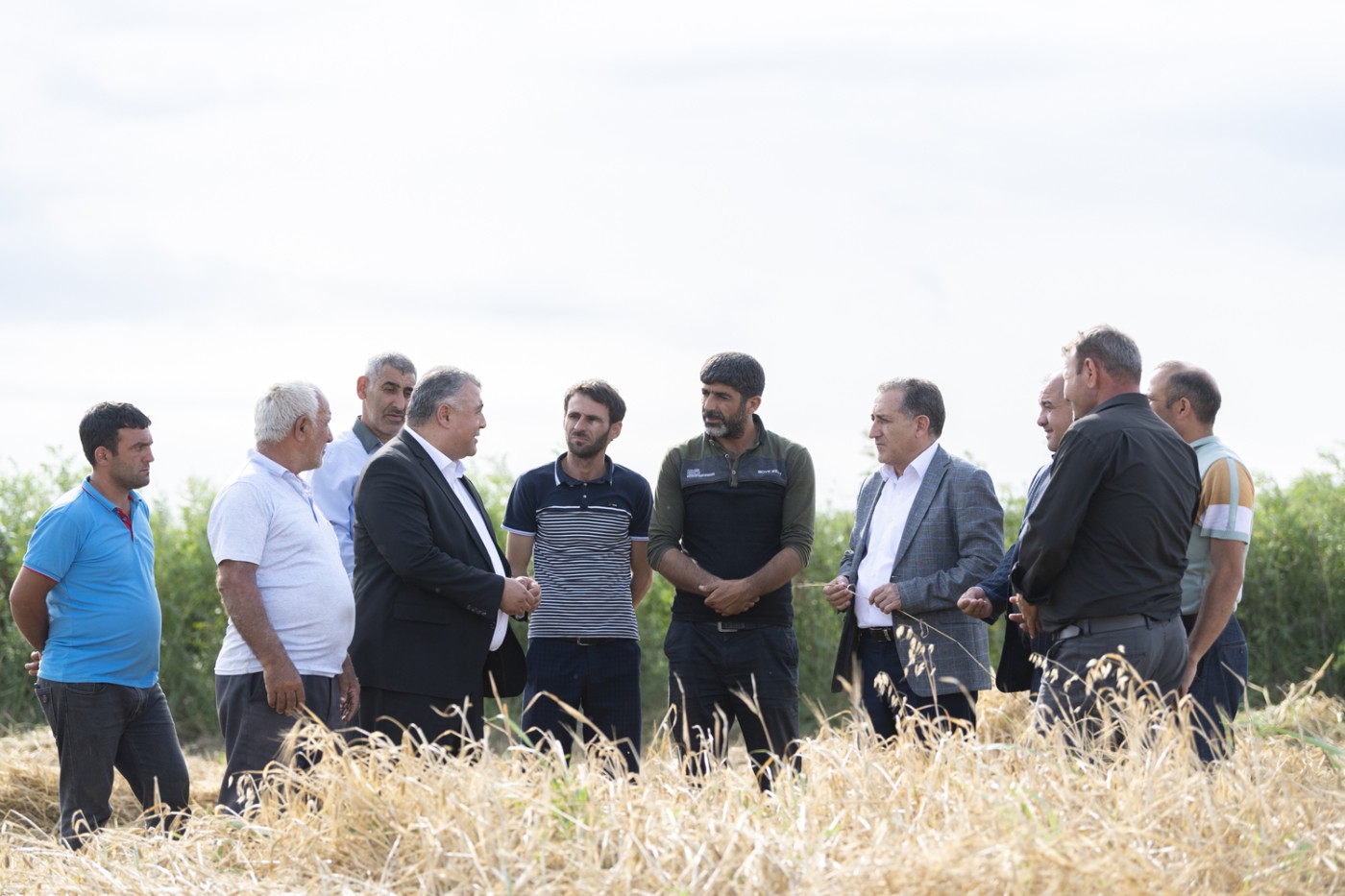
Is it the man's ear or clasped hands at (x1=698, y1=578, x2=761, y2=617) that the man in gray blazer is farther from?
the man's ear

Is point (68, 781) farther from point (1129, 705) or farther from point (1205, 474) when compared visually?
point (1205, 474)

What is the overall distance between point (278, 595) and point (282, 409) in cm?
69

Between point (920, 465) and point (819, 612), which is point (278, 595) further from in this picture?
point (819, 612)

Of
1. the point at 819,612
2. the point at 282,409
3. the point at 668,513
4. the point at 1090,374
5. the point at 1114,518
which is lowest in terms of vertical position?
the point at 819,612

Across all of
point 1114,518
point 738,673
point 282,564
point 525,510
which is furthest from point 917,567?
point 282,564

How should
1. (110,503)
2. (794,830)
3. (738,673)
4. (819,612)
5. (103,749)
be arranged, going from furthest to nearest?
(819,612) < (738,673) < (110,503) < (103,749) < (794,830)

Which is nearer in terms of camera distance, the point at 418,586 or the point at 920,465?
the point at 418,586

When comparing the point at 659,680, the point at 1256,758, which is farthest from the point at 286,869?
the point at 659,680

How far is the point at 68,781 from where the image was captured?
16.8ft

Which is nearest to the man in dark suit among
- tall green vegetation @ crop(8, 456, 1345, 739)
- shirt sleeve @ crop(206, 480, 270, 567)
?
shirt sleeve @ crop(206, 480, 270, 567)

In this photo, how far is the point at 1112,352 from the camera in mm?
4625

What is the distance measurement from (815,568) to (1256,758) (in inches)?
283

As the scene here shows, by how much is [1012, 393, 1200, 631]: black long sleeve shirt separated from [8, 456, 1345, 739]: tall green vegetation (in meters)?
5.99

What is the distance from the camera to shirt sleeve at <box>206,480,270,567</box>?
4809mm
